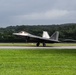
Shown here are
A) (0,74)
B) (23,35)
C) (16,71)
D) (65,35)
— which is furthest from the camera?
(65,35)

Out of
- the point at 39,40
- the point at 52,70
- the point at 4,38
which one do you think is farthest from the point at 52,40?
the point at 4,38

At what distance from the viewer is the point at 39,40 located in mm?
65750

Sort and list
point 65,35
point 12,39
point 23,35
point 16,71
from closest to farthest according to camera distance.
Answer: point 16,71 → point 23,35 → point 12,39 → point 65,35

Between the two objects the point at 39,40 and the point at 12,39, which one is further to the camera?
the point at 12,39

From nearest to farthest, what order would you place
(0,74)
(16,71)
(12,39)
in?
(0,74)
(16,71)
(12,39)

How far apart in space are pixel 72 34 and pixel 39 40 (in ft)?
234

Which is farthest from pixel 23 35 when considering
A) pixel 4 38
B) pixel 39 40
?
pixel 4 38

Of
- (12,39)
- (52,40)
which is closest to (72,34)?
(12,39)

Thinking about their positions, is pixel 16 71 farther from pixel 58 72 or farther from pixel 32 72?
pixel 58 72

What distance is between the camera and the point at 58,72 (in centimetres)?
1688

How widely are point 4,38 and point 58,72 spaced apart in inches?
4091

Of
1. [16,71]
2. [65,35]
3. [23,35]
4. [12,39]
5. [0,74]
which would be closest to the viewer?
[0,74]

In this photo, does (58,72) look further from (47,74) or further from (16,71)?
(16,71)

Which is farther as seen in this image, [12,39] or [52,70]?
[12,39]
